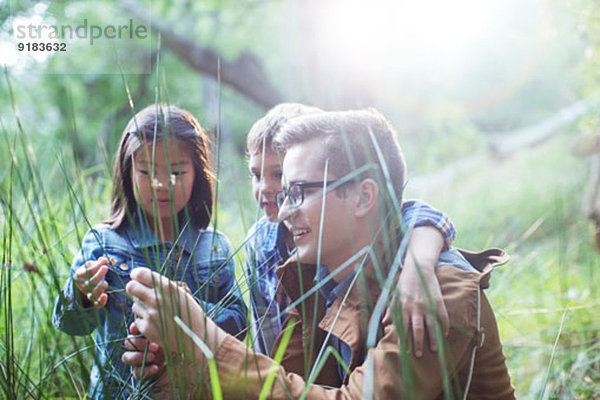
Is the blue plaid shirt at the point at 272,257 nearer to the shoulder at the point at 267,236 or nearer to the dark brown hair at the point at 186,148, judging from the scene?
the shoulder at the point at 267,236

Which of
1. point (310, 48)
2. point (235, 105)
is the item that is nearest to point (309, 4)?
point (310, 48)

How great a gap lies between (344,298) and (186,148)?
0.95m

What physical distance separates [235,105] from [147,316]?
18.5 meters

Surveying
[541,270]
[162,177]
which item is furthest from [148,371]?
[541,270]

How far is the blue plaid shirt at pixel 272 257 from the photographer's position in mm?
1547

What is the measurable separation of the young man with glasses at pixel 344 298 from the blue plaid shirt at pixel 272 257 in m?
0.06

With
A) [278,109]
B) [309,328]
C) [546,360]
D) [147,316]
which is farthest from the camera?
[546,360]

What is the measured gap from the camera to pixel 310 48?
21.9 feet

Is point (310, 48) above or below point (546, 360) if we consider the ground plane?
above

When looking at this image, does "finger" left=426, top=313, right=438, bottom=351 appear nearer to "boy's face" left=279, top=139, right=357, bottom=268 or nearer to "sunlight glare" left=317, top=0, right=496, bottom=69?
"boy's face" left=279, top=139, right=357, bottom=268

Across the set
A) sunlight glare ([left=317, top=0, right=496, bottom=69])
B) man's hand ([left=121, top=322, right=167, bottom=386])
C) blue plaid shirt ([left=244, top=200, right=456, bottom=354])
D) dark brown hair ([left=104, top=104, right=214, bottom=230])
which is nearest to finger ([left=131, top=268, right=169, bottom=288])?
man's hand ([left=121, top=322, right=167, bottom=386])

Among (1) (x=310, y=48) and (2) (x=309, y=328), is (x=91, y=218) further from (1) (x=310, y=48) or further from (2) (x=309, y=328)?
(1) (x=310, y=48)

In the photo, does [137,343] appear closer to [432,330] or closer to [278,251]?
[432,330]

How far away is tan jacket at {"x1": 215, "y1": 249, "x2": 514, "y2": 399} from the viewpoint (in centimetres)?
120
